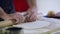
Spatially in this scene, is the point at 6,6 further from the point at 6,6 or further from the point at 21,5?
the point at 21,5

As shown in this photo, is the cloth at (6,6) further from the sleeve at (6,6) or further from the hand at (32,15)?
the hand at (32,15)

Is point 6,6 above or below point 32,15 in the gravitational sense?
above

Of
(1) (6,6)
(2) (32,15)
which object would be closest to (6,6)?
(1) (6,6)

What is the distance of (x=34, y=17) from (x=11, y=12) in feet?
0.85

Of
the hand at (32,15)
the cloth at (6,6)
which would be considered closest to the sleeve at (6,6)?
the cloth at (6,6)

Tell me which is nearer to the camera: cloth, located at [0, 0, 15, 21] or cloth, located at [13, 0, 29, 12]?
cloth, located at [0, 0, 15, 21]

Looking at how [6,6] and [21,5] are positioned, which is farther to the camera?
[21,5]

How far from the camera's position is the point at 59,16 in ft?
5.53

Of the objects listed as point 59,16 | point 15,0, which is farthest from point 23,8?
point 59,16

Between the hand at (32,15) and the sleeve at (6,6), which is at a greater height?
the sleeve at (6,6)

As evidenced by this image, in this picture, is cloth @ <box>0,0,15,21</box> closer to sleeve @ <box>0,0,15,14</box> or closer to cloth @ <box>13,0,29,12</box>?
sleeve @ <box>0,0,15,14</box>

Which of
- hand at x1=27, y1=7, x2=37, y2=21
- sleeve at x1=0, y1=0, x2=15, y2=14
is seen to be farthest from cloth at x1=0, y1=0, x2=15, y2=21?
hand at x1=27, y1=7, x2=37, y2=21

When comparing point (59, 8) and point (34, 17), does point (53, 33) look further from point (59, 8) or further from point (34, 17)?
point (59, 8)

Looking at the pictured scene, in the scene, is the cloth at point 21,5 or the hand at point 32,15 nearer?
the hand at point 32,15
